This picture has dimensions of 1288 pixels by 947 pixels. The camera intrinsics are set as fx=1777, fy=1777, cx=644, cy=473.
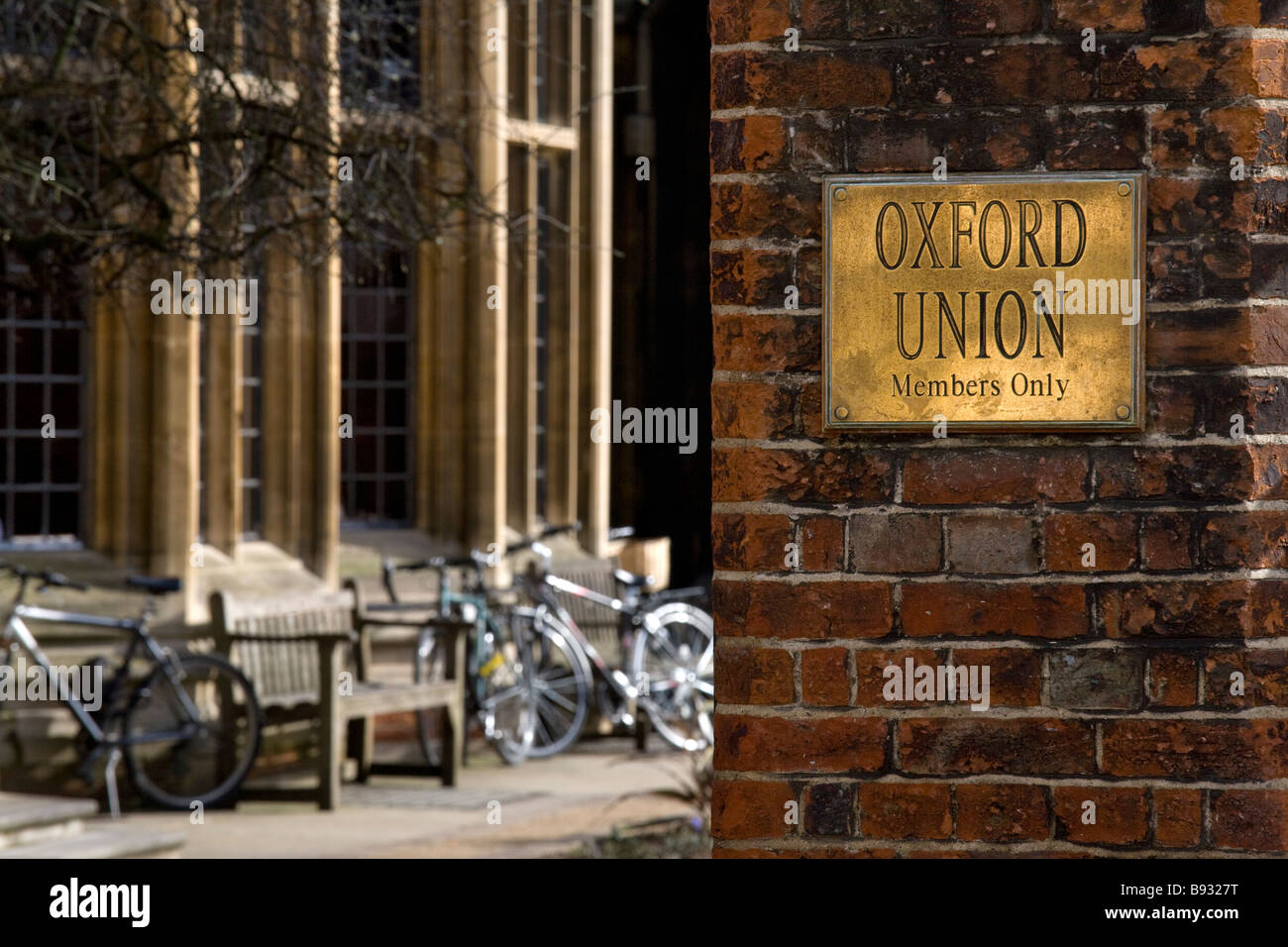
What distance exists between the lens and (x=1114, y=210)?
2.38m

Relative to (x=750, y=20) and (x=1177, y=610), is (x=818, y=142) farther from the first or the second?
(x=1177, y=610)

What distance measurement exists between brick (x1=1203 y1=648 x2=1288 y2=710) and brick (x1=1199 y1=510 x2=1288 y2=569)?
118mm

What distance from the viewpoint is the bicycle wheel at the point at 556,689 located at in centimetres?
998

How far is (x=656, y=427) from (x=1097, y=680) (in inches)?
476

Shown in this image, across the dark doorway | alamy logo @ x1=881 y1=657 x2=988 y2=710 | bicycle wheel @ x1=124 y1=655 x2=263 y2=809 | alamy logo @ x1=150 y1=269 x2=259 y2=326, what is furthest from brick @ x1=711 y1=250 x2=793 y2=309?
the dark doorway

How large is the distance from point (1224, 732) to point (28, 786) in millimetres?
7257

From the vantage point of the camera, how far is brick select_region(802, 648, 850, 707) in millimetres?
2391

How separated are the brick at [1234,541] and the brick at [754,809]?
2.11 feet

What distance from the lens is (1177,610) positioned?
2.36 metres

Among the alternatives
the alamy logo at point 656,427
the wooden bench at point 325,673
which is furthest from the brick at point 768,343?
the alamy logo at point 656,427

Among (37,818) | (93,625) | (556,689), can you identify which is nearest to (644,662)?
(556,689)

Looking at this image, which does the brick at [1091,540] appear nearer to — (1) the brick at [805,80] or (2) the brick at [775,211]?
(2) the brick at [775,211]

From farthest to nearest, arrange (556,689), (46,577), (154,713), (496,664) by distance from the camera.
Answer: (556,689) → (496,664) → (154,713) → (46,577)
